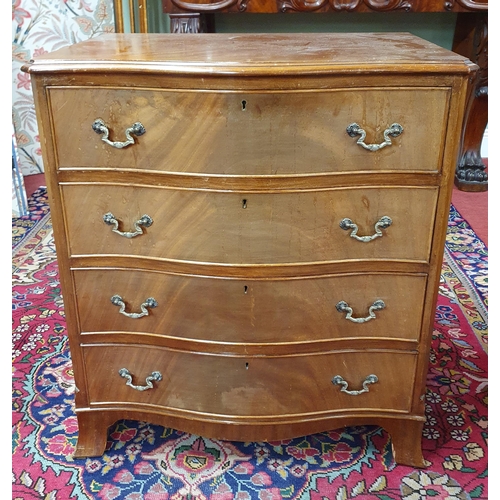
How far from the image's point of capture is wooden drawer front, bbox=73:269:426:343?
3.97 feet

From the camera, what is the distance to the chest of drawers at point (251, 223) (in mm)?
1058

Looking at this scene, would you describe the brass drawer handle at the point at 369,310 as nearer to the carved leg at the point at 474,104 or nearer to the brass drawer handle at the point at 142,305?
the brass drawer handle at the point at 142,305

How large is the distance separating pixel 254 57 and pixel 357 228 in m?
0.41

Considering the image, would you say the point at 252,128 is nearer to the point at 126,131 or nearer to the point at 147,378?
the point at 126,131

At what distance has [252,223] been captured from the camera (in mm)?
1146

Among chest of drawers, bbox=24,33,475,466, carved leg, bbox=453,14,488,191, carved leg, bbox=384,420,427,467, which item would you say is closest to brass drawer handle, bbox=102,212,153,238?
chest of drawers, bbox=24,33,475,466

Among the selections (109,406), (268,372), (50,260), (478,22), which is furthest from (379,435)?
(478,22)

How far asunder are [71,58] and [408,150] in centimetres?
68

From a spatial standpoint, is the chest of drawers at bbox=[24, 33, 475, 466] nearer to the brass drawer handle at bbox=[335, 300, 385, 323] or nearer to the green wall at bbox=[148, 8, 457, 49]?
the brass drawer handle at bbox=[335, 300, 385, 323]

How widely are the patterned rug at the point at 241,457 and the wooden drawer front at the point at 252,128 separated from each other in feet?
2.45

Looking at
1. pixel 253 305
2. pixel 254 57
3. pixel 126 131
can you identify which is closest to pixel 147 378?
pixel 253 305

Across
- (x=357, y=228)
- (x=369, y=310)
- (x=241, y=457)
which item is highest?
(x=357, y=228)

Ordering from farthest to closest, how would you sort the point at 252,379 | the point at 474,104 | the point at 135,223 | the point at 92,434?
the point at 474,104 < the point at 92,434 < the point at 252,379 < the point at 135,223

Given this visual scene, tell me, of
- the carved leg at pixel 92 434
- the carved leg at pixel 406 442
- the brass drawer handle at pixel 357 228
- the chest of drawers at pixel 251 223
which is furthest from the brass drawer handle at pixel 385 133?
the carved leg at pixel 92 434
